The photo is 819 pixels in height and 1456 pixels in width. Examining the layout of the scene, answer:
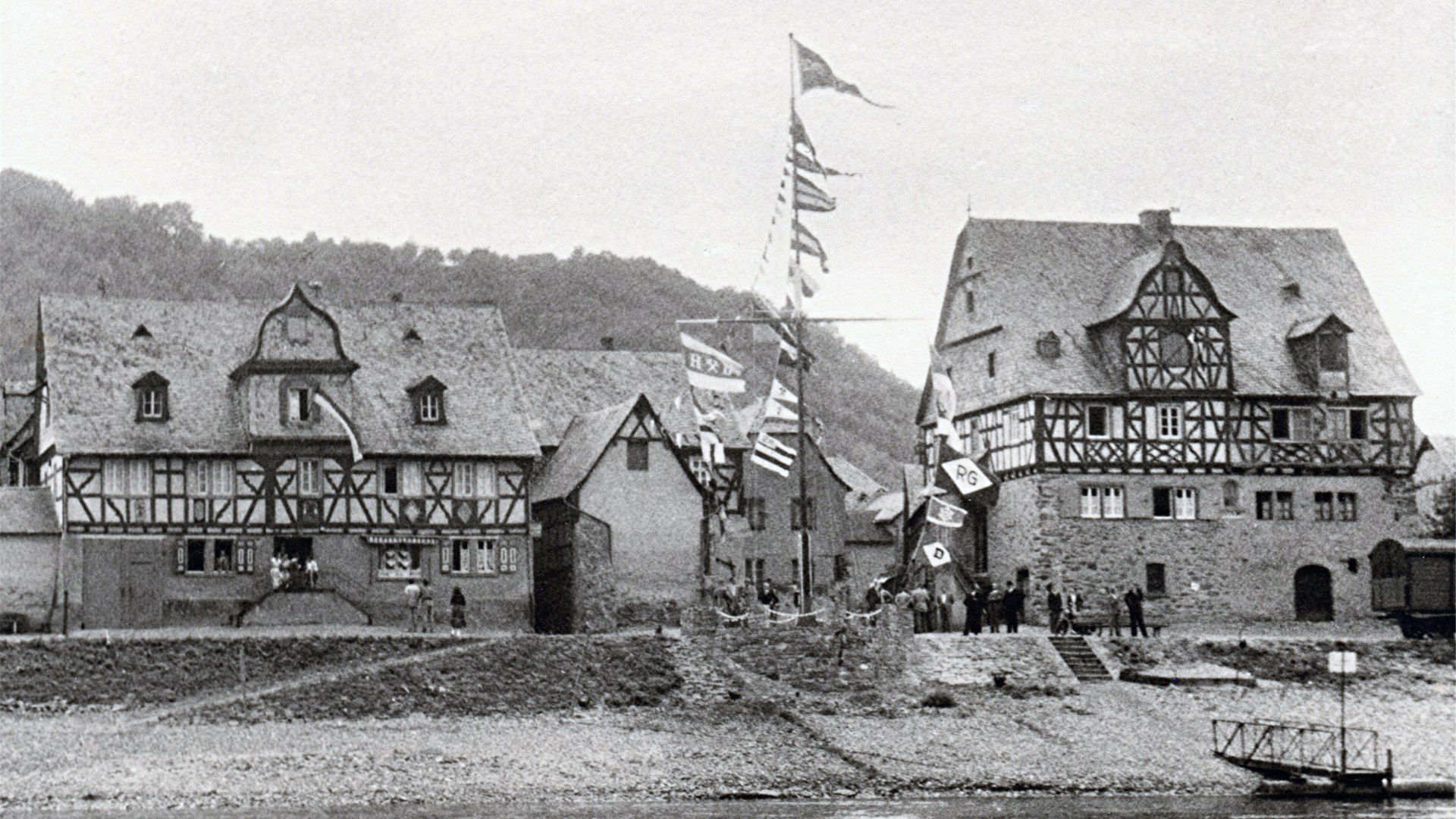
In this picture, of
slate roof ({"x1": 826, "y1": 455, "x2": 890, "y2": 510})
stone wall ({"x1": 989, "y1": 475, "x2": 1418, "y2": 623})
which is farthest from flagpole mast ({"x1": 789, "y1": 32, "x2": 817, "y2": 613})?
slate roof ({"x1": 826, "y1": 455, "x2": 890, "y2": 510})

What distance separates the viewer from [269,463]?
197ft

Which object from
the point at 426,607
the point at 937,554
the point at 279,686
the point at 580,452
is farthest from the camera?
the point at 580,452

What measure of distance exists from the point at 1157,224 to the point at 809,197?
63.8ft

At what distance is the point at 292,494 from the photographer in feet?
198

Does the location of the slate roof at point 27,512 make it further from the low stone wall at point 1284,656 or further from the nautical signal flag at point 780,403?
the low stone wall at point 1284,656

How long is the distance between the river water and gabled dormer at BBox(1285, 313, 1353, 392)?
2596cm

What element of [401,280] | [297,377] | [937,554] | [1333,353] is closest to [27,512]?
[297,377]

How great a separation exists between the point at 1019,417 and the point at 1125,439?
125 inches

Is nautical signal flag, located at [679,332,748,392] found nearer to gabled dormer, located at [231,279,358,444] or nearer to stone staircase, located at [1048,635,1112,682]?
stone staircase, located at [1048,635,1112,682]

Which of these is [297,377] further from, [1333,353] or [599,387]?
[1333,353]

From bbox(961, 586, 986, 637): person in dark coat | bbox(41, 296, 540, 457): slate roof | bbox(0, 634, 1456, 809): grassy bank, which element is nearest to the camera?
bbox(0, 634, 1456, 809): grassy bank

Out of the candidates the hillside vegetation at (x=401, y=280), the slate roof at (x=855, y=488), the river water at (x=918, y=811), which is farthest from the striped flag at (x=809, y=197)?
the hillside vegetation at (x=401, y=280)

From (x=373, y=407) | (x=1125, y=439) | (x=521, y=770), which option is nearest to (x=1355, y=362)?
(x=1125, y=439)

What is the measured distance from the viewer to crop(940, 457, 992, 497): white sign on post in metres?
56.6
